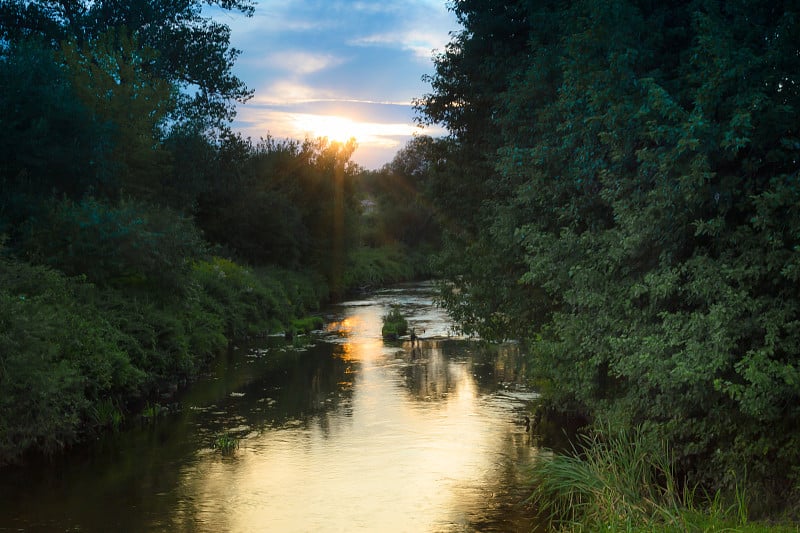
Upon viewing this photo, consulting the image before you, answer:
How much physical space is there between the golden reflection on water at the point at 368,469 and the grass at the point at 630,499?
1694mm

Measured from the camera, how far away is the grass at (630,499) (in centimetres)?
939

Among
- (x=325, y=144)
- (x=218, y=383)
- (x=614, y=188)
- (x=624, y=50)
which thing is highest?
(x=325, y=144)

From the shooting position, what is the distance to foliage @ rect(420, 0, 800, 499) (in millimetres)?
10367

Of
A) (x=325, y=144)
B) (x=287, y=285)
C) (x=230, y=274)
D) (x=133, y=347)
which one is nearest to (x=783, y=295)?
(x=133, y=347)

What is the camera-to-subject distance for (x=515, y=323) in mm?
18859

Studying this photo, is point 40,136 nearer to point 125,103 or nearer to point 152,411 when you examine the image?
point 125,103

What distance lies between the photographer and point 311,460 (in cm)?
1605

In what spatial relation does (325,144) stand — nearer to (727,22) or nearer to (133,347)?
(133,347)

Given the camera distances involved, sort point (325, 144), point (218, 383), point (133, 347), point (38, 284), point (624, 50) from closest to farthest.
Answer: point (624, 50), point (38, 284), point (133, 347), point (218, 383), point (325, 144)

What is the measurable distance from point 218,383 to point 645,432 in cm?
1481

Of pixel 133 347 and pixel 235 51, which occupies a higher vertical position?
pixel 235 51

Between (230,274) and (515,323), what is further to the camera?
(230,274)

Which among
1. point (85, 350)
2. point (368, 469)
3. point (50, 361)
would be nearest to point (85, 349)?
point (85, 350)

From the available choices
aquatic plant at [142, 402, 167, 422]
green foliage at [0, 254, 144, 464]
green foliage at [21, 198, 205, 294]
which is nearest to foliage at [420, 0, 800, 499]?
green foliage at [0, 254, 144, 464]
